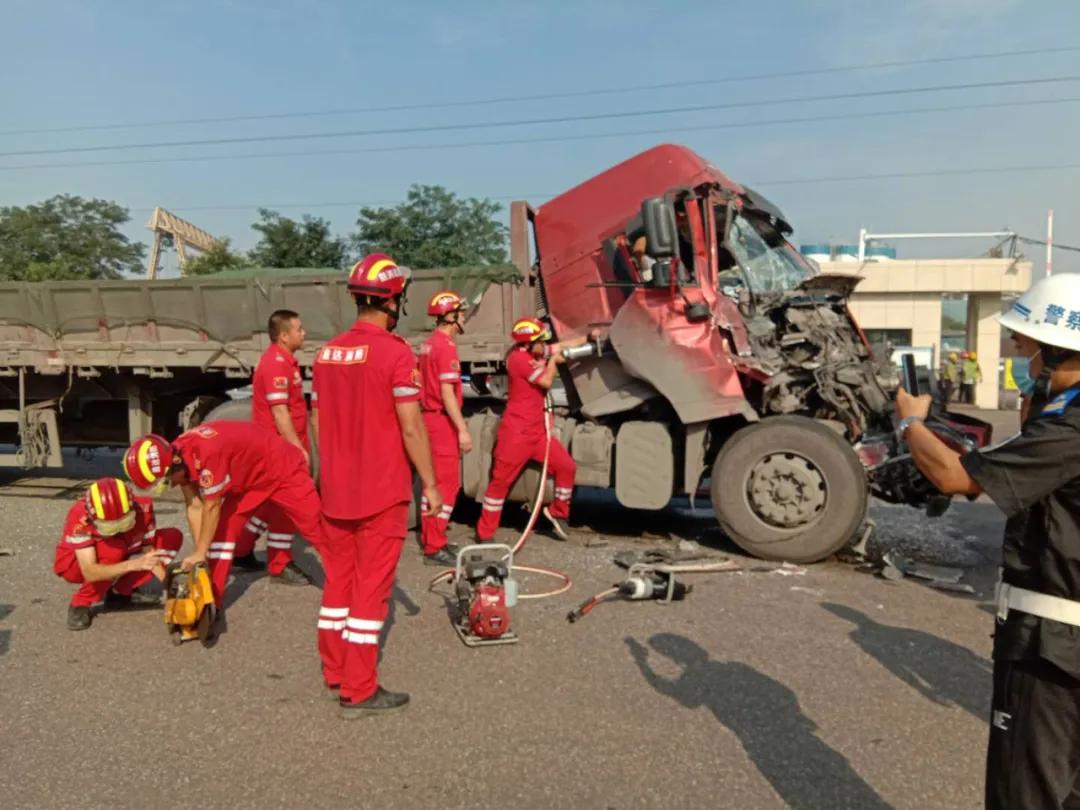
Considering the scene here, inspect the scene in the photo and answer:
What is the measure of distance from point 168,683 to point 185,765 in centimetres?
91

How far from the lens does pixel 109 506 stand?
15.4ft

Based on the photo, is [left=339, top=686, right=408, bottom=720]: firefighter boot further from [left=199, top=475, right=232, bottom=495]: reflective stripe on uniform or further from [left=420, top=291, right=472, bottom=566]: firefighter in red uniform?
[left=420, top=291, right=472, bottom=566]: firefighter in red uniform

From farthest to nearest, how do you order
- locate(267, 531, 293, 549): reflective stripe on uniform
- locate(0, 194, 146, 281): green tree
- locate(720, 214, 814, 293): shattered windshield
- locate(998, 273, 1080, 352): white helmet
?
locate(0, 194, 146, 281): green tree
locate(720, 214, 814, 293): shattered windshield
locate(267, 531, 293, 549): reflective stripe on uniform
locate(998, 273, 1080, 352): white helmet

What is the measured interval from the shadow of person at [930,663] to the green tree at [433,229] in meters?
19.1

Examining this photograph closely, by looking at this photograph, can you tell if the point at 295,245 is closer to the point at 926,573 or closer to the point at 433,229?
the point at 433,229

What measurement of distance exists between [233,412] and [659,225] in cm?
424

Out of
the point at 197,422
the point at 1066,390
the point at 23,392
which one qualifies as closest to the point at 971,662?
the point at 1066,390

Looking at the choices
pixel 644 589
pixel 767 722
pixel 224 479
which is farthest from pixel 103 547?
pixel 767 722

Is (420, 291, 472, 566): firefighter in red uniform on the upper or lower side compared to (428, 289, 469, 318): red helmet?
lower

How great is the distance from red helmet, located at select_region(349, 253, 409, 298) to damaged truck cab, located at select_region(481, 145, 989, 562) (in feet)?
8.33

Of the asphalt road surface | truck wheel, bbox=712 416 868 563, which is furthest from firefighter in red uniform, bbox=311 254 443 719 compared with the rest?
truck wheel, bbox=712 416 868 563

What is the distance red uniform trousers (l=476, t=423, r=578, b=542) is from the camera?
6.59 metres

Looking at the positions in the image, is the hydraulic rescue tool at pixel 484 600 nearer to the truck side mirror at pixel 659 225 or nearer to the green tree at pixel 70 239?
the truck side mirror at pixel 659 225

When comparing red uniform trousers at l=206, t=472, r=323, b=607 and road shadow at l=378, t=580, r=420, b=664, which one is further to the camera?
red uniform trousers at l=206, t=472, r=323, b=607
